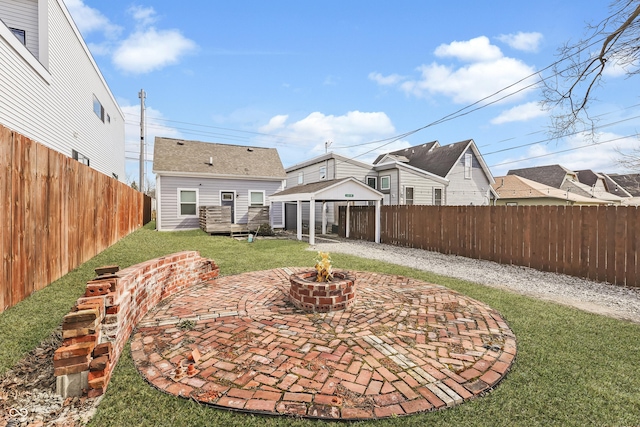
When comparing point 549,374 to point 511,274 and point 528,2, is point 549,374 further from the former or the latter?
point 528,2

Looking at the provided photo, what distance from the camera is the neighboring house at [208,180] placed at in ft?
51.6

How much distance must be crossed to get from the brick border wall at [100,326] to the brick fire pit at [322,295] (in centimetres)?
205

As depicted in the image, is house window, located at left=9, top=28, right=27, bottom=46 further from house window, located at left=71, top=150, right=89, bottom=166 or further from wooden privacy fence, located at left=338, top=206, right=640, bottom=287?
wooden privacy fence, located at left=338, top=206, right=640, bottom=287

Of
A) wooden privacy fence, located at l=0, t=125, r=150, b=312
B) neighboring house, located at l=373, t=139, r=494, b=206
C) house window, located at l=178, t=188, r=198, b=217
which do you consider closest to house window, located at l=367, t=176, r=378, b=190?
neighboring house, located at l=373, t=139, r=494, b=206

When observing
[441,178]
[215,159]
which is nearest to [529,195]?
[441,178]

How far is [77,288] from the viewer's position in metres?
4.65

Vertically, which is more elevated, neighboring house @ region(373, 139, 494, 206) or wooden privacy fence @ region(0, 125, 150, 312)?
neighboring house @ region(373, 139, 494, 206)

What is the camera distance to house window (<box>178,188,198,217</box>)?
52.5ft

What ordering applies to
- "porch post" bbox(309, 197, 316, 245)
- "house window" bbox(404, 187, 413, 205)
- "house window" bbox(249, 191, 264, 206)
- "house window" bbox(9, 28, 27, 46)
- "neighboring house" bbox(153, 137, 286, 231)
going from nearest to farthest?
"house window" bbox(9, 28, 27, 46), "porch post" bbox(309, 197, 316, 245), "neighboring house" bbox(153, 137, 286, 231), "house window" bbox(249, 191, 264, 206), "house window" bbox(404, 187, 413, 205)

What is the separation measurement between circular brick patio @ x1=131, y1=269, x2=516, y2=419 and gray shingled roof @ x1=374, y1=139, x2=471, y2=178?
18.3 m

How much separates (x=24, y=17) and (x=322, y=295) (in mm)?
13179

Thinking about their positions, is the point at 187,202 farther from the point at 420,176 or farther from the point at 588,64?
the point at 588,64

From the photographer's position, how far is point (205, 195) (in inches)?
654

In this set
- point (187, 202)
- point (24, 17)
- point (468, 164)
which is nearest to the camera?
point (24, 17)
